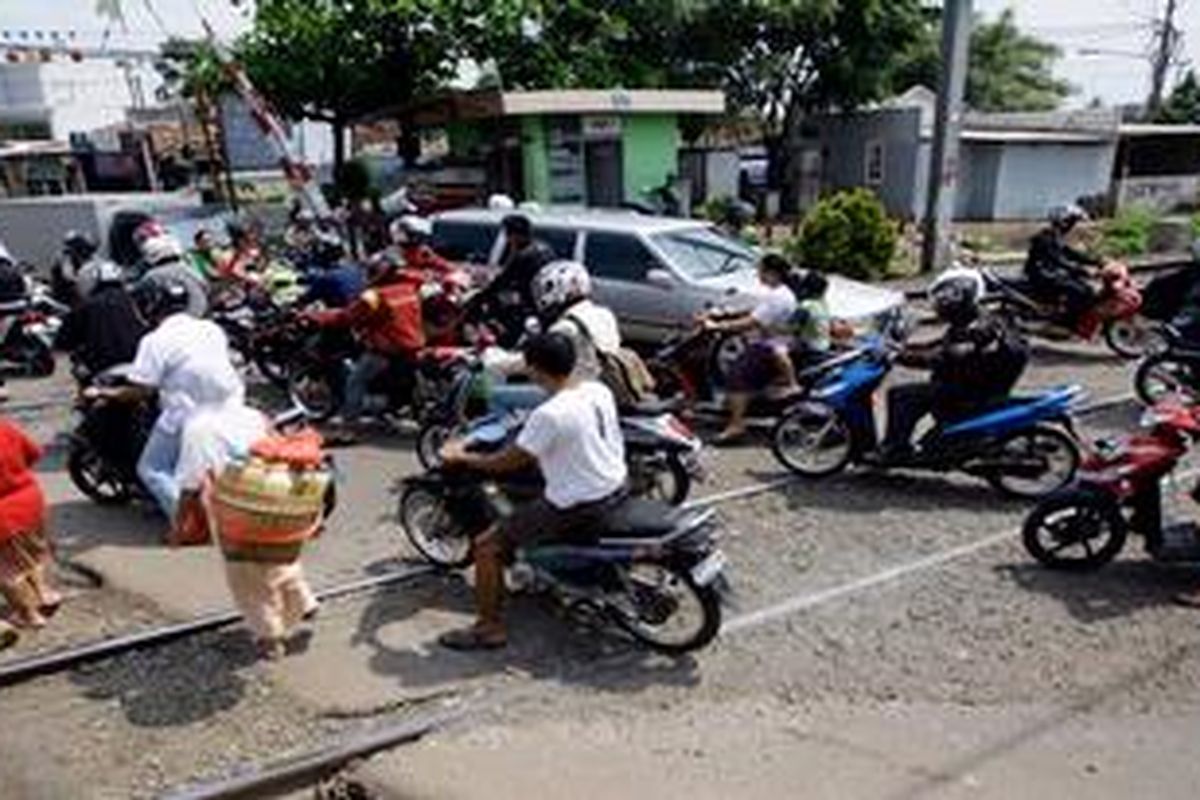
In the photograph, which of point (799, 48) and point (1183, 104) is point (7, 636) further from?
point (1183, 104)

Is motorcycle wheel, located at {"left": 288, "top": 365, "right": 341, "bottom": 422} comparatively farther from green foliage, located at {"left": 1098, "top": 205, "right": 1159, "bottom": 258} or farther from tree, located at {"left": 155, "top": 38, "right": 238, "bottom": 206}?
green foliage, located at {"left": 1098, "top": 205, "right": 1159, "bottom": 258}

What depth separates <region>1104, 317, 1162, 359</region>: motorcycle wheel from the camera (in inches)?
506

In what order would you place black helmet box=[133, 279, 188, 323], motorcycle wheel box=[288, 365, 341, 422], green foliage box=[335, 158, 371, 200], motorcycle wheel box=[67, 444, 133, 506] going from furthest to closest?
1. green foliage box=[335, 158, 371, 200]
2. motorcycle wheel box=[288, 365, 341, 422]
3. motorcycle wheel box=[67, 444, 133, 506]
4. black helmet box=[133, 279, 188, 323]

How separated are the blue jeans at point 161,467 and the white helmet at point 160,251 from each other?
1885 mm

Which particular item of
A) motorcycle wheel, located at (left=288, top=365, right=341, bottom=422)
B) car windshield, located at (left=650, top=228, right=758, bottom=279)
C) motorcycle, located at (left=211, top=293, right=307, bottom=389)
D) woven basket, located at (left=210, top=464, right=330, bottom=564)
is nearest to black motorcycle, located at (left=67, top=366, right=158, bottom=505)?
motorcycle wheel, located at (left=288, top=365, right=341, bottom=422)

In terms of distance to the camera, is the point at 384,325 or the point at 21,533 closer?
the point at 21,533

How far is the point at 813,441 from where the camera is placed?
356 inches

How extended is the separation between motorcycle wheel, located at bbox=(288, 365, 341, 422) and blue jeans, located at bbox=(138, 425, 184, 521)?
324cm

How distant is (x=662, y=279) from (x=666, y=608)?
21.2 ft

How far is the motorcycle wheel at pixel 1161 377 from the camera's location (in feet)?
34.1

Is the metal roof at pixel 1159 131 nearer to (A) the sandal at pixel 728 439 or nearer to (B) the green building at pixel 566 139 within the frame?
(B) the green building at pixel 566 139

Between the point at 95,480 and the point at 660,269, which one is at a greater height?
the point at 660,269

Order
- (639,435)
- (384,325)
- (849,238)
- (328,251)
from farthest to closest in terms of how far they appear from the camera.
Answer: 1. (849,238)
2. (328,251)
3. (384,325)
4. (639,435)

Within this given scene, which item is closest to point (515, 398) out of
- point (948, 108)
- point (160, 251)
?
point (160, 251)
